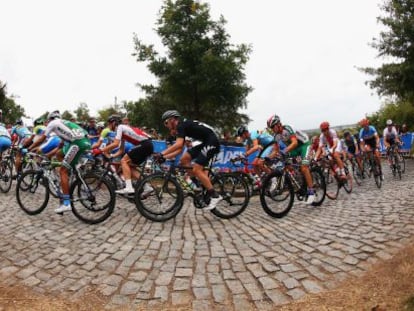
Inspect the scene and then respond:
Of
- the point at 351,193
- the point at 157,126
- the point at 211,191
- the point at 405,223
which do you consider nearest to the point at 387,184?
the point at 351,193

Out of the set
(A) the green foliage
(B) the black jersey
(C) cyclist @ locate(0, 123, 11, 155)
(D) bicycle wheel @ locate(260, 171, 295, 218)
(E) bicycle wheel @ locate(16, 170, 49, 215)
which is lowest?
(D) bicycle wheel @ locate(260, 171, 295, 218)

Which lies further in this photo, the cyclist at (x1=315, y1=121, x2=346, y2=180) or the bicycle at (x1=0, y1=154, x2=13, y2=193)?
the cyclist at (x1=315, y1=121, x2=346, y2=180)

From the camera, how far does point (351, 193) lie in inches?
402

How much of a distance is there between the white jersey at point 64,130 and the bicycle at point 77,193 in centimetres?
64

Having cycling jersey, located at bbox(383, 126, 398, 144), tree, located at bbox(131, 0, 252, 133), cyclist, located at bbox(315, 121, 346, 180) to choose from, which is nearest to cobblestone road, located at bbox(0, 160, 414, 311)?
cyclist, located at bbox(315, 121, 346, 180)

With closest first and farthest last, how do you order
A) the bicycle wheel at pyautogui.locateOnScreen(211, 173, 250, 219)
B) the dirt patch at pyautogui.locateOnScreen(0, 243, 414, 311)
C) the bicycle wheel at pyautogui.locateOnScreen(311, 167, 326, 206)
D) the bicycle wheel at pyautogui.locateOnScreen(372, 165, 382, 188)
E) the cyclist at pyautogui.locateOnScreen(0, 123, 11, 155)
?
the dirt patch at pyautogui.locateOnScreen(0, 243, 414, 311) → the bicycle wheel at pyautogui.locateOnScreen(211, 173, 250, 219) → the bicycle wheel at pyautogui.locateOnScreen(311, 167, 326, 206) → the cyclist at pyautogui.locateOnScreen(0, 123, 11, 155) → the bicycle wheel at pyautogui.locateOnScreen(372, 165, 382, 188)

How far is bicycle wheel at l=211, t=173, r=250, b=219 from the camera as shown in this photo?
6934 mm

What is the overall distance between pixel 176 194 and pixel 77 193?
195 cm

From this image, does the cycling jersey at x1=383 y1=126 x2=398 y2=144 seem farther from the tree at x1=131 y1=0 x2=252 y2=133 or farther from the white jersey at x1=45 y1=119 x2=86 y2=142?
Result: the white jersey at x1=45 y1=119 x2=86 y2=142

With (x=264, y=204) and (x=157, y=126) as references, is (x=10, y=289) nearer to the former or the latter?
(x=264, y=204)

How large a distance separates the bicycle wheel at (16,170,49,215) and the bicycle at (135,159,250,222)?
214cm

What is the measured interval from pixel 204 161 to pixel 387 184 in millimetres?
7935

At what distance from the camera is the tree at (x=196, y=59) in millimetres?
15266

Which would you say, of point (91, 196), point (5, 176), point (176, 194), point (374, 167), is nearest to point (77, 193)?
point (91, 196)
